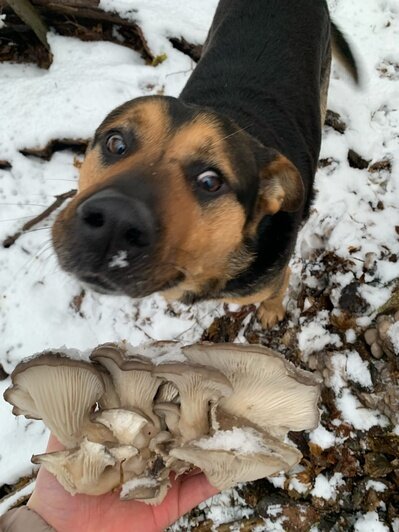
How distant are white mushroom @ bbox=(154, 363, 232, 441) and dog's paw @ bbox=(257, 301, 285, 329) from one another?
1832mm

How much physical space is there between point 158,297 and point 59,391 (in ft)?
6.98

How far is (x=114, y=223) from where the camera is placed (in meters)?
2.16

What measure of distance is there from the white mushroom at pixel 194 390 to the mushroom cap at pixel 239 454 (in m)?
0.13

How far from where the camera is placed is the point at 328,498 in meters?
3.59

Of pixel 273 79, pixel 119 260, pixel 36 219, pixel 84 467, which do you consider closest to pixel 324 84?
pixel 273 79

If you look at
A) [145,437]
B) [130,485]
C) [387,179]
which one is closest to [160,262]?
[145,437]

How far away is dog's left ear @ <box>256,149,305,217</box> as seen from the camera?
2.93 metres

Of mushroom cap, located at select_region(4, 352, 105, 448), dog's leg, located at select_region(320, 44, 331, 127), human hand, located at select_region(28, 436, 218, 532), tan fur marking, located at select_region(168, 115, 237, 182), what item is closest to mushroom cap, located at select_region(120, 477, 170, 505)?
human hand, located at select_region(28, 436, 218, 532)

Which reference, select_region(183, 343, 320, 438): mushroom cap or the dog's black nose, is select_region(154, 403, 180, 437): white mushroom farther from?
the dog's black nose

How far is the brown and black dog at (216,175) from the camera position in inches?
90.6

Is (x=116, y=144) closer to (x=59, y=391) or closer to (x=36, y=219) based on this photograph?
(x=59, y=391)

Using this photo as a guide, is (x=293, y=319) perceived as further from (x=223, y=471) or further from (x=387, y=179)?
(x=223, y=471)

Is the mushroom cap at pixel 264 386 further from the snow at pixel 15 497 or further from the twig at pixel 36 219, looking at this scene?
the twig at pixel 36 219

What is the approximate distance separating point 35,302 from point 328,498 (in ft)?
8.82
